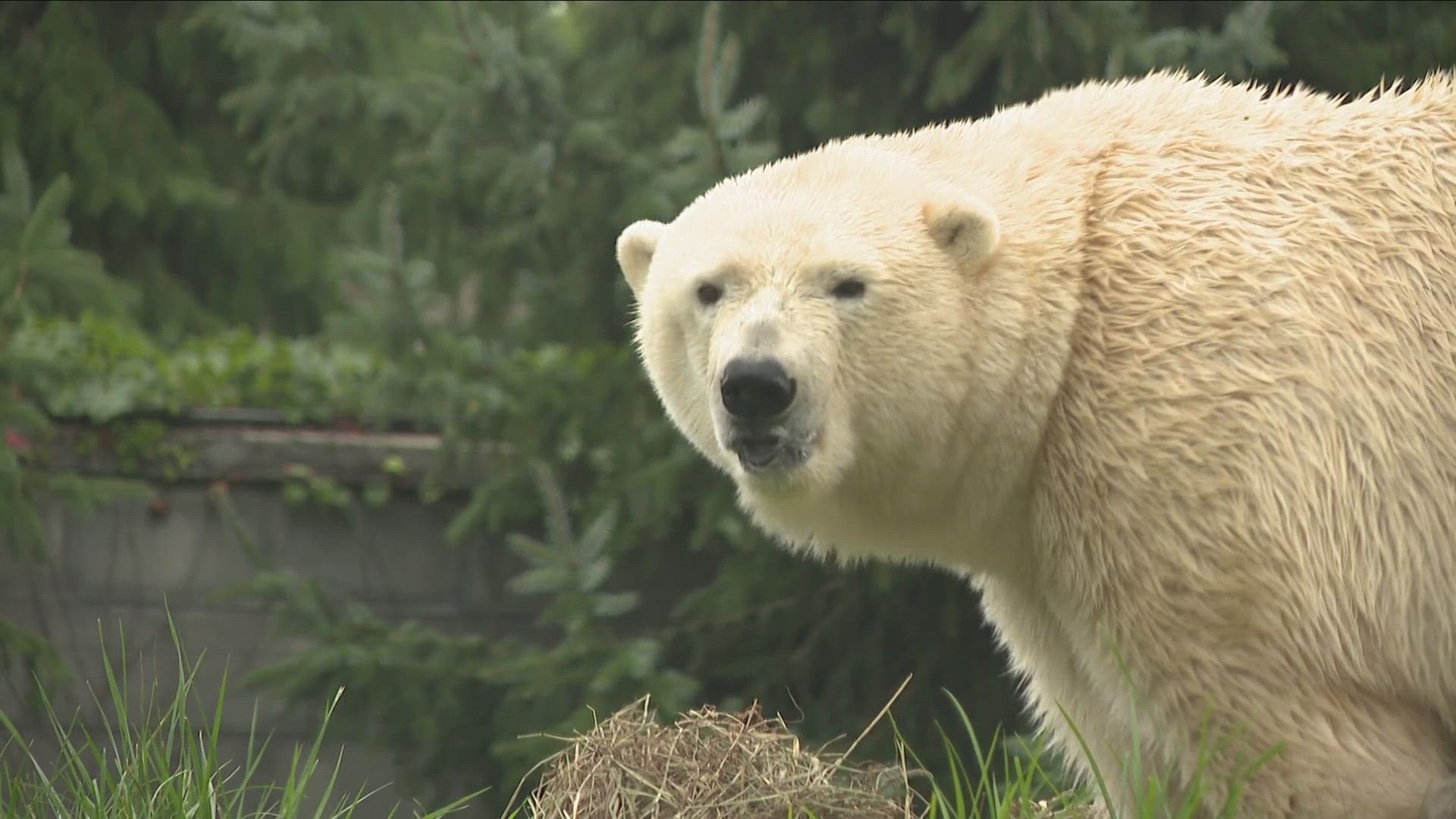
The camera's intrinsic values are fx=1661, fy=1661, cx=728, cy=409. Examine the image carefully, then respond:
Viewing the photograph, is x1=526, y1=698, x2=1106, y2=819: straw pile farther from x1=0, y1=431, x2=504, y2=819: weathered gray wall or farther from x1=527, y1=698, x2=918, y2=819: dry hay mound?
x1=0, y1=431, x2=504, y2=819: weathered gray wall

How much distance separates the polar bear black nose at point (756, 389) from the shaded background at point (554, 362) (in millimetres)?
2016

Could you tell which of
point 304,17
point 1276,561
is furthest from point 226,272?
point 1276,561

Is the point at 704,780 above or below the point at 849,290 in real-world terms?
below

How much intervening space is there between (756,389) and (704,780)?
700mm

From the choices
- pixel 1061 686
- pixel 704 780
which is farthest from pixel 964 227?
pixel 704 780

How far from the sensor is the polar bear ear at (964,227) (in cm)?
275

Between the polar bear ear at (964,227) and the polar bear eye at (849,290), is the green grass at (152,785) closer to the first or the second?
the polar bear eye at (849,290)

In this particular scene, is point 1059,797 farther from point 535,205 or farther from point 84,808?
point 535,205

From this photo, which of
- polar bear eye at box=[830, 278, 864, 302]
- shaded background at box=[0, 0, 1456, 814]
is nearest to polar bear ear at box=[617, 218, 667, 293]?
polar bear eye at box=[830, 278, 864, 302]

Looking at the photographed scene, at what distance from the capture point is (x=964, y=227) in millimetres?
2775

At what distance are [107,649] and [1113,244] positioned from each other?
4756 millimetres

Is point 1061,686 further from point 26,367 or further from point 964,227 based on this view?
point 26,367

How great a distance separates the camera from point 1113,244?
9.29 ft

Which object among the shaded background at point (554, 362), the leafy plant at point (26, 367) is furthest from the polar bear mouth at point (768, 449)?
the leafy plant at point (26, 367)
